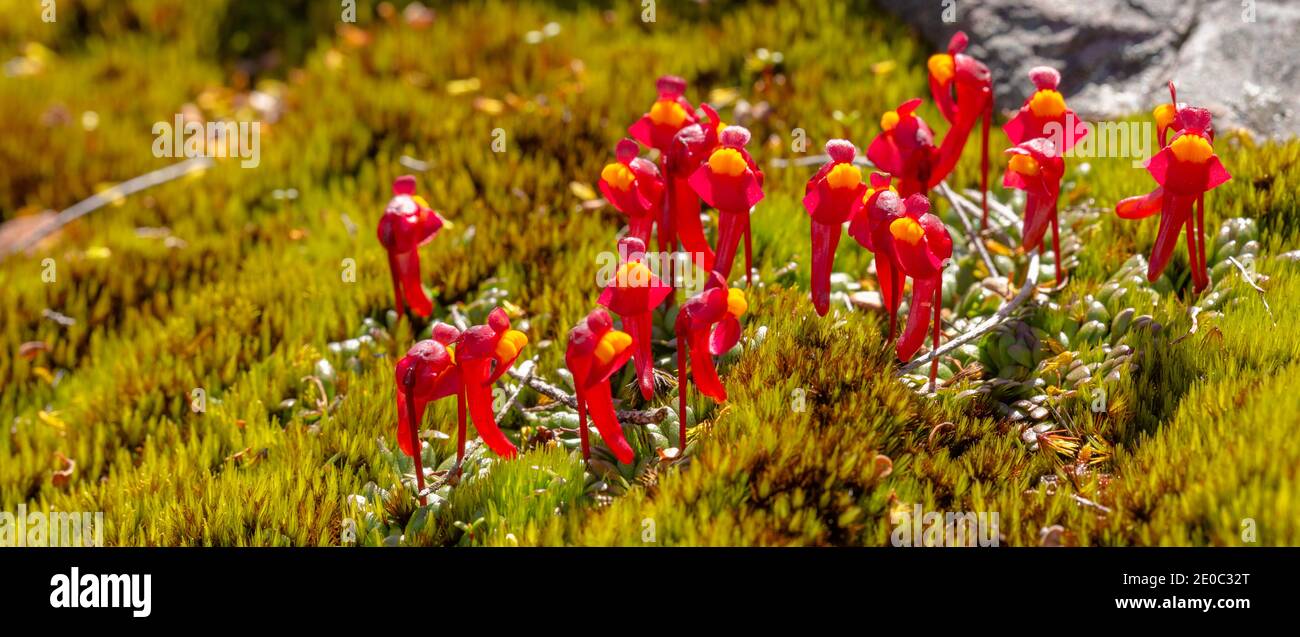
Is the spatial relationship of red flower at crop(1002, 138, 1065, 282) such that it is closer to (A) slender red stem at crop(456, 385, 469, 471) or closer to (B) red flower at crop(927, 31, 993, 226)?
(B) red flower at crop(927, 31, 993, 226)

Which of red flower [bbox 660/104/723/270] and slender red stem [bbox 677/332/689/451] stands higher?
red flower [bbox 660/104/723/270]

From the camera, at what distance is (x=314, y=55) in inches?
226

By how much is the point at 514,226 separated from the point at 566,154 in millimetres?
619

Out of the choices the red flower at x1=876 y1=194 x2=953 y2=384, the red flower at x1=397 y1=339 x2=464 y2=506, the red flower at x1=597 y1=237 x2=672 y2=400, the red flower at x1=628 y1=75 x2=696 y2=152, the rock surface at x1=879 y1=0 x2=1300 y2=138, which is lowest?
the red flower at x1=397 y1=339 x2=464 y2=506

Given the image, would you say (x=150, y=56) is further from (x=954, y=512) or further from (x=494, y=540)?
(x=954, y=512)

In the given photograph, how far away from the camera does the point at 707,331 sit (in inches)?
98.3

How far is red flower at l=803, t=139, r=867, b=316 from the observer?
8.71ft

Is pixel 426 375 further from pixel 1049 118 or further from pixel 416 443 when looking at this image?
pixel 1049 118

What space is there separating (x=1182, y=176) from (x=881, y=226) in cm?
82

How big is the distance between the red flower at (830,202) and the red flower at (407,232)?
3.58 feet

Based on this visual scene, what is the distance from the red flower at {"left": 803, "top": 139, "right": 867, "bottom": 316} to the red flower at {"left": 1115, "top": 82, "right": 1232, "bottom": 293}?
0.79 metres

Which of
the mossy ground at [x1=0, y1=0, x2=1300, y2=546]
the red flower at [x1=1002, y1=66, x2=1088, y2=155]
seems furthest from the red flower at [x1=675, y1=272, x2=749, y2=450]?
the red flower at [x1=1002, y1=66, x2=1088, y2=155]
